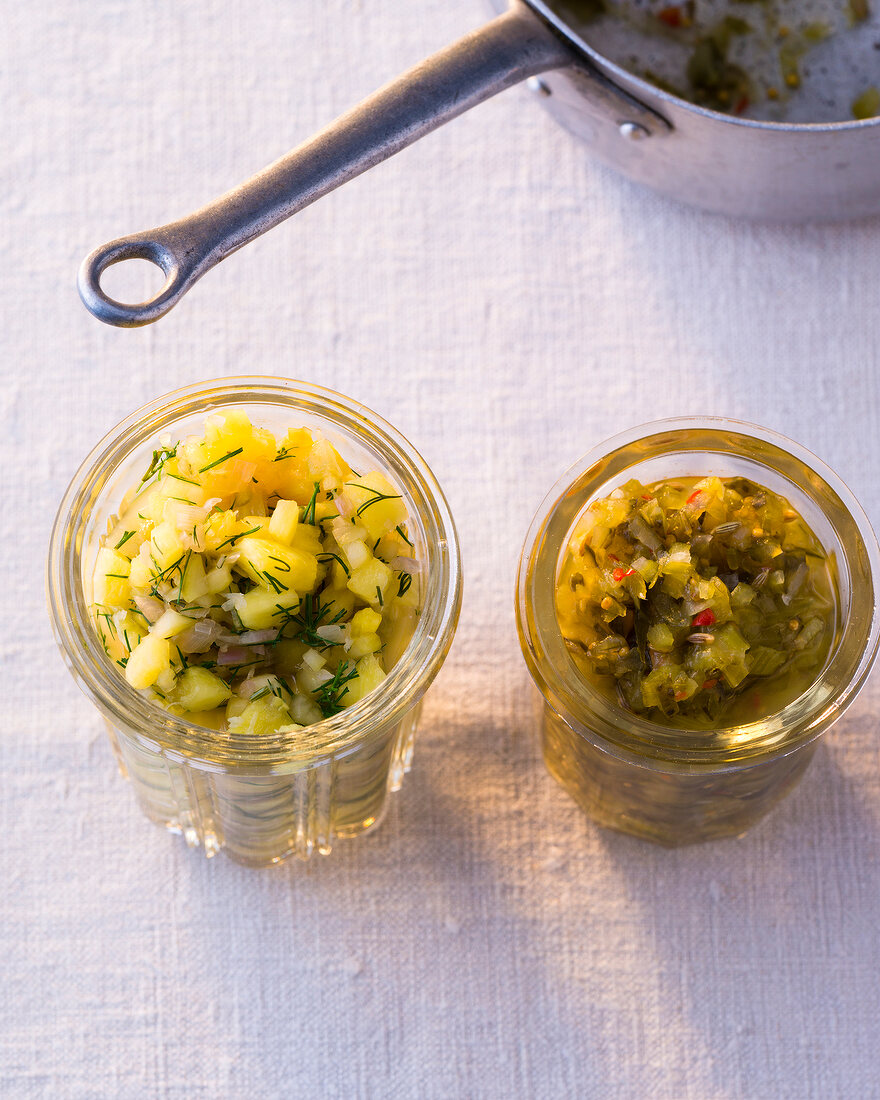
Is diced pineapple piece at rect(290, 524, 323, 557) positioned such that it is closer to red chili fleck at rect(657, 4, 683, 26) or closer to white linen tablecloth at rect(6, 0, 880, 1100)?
white linen tablecloth at rect(6, 0, 880, 1100)

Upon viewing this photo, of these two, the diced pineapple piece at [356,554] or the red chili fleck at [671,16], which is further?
the red chili fleck at [671,16]

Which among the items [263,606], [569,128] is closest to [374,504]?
[263,606]

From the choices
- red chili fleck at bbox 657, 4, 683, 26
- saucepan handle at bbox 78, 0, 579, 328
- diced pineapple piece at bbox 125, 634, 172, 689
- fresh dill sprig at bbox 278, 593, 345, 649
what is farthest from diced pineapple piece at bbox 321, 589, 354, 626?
red chili fleck at bbox 657, 4, 683, 26

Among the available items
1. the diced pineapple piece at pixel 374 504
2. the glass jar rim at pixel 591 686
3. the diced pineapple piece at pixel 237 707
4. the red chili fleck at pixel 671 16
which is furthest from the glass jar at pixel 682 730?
the red chili fleck at pixel 671 16

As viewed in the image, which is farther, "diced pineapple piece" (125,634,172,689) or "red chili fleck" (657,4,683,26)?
"red chili fleck" (657,4,683,26)

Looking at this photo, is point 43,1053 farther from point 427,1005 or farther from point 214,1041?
point 427,1005

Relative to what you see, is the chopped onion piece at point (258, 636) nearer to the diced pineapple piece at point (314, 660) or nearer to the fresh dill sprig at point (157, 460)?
the diced pineapple piece at point (314, 660)

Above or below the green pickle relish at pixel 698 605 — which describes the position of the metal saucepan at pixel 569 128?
above
